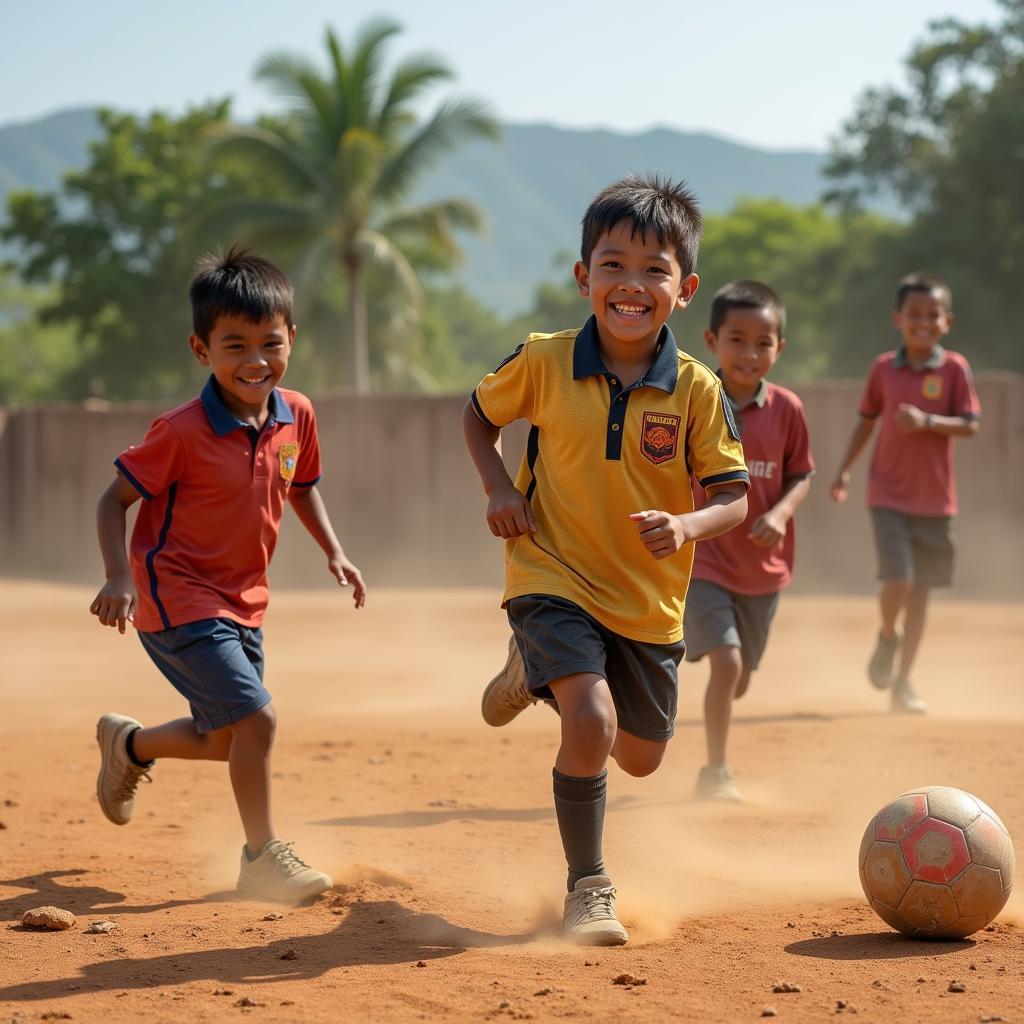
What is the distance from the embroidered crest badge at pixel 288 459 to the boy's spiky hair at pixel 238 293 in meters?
0.37

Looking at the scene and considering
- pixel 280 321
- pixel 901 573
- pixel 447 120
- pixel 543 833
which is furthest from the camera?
pixel 447 120

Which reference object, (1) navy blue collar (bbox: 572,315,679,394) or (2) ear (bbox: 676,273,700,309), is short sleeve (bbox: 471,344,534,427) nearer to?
(1) navy blue collar (bbox: 572,315,679,394)

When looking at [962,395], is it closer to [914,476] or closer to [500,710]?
[914,476]

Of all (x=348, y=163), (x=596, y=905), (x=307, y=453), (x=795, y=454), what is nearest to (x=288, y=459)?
(x=307, y=453)

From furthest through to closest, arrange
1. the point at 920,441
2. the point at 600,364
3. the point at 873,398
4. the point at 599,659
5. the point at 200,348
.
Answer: the point at 873,398
the point at 920,441
the point at 200,348
the point at 600,364
the point at 599,659

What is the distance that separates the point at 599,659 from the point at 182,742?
4.74 feet

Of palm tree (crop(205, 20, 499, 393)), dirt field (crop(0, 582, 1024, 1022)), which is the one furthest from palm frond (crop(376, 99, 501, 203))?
dirt field (crop(0, 582, 1024, 1022))

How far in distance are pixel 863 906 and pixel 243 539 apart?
2013mm

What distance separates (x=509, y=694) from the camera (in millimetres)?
4602

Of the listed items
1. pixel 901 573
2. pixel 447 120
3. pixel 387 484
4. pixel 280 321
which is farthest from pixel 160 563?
pixel 447 120

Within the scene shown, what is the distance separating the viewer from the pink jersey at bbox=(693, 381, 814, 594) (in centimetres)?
582

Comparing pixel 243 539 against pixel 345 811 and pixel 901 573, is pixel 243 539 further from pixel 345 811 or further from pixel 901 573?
→ pixel 901 573

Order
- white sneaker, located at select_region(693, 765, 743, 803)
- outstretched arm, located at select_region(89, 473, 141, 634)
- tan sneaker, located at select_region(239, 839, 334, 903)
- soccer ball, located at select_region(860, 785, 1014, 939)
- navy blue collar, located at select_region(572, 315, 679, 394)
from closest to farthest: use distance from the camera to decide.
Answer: soccer ball, located at select_region(860, 785, 1014, 939) < navy blue collar, located at select_region(572, 315, 679, 394) < outstretched arm, located at select_region(89, 473, 141, 634) < tan sneaker, located at select_region(239, 839, 334, 903) < white sneaker, located at select_region(693, 765, 743, 803)

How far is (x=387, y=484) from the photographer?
1742 centimetres
